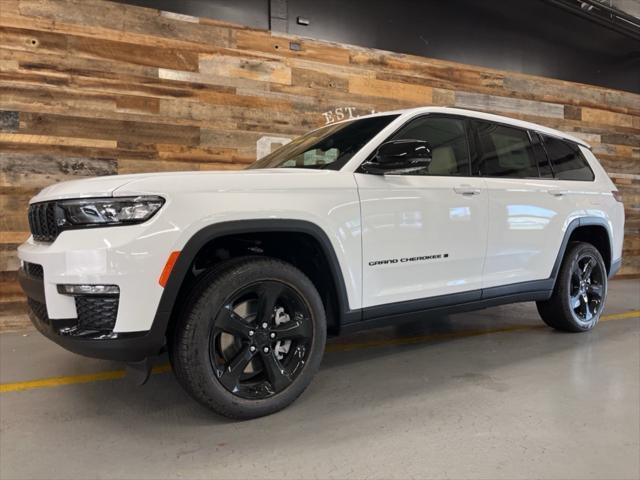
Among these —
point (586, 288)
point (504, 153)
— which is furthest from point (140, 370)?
point (586, 288)

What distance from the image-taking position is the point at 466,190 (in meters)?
3.02

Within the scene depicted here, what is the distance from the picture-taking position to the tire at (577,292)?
12.4ft

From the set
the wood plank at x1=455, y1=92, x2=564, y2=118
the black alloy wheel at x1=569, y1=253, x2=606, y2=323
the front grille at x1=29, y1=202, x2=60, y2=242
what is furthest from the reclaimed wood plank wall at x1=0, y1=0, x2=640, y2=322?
the black alloy wheel at x1=569, y1=253, x2=606, y2=323

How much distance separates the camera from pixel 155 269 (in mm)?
1962

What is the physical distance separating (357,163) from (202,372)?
1.42 m

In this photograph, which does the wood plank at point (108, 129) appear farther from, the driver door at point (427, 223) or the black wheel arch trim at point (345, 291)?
the black wheel arch trim at point (345, 291)

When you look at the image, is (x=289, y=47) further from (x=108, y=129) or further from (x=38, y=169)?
(x=38, y=169)

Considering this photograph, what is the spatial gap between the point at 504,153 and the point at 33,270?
317cm

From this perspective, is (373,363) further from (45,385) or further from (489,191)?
(45,385)

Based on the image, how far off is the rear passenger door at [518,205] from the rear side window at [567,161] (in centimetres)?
12

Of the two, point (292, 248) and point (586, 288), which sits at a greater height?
point (292, 248)

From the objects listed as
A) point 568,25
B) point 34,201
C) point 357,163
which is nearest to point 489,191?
point 357,163

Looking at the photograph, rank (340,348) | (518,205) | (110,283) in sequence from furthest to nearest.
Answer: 1. (340,348)
2. (518,205)
3. (110,283)

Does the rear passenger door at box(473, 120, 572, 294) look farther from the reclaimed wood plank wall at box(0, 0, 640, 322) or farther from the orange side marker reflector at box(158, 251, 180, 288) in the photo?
the reclaimed wood plank wall at box(0, 0, 640, 322)
